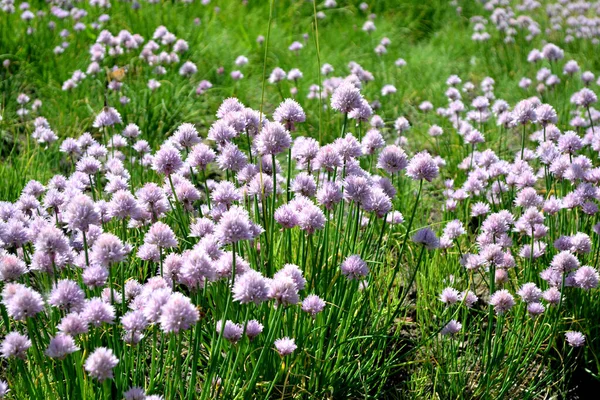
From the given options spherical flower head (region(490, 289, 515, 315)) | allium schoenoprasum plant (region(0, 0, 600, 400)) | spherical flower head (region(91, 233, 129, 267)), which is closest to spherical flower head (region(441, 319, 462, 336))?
allium schoenoprasum plant (region(0, 0, 600, 400))

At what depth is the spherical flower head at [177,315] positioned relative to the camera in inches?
64.0

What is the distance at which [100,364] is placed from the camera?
163cm

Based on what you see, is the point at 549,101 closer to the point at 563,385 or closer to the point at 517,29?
the point at 517,29

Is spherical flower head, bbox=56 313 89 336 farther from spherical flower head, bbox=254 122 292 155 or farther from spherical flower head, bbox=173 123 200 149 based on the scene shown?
spherical flower head, bbox=173 123 200 149

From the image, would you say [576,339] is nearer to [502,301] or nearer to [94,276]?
[502,301]

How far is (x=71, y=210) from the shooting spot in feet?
6.36

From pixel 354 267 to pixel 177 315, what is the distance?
2.27 ft

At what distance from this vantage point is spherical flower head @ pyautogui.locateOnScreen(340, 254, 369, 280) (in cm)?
214

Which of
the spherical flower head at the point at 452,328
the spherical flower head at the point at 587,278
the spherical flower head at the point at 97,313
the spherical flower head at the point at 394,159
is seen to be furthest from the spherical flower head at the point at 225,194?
the spherical flower head at the point at 587,278

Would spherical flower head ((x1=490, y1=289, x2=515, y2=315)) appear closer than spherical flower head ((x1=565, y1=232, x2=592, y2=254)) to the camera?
Yes

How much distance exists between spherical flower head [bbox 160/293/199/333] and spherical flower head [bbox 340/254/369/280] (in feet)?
2.11

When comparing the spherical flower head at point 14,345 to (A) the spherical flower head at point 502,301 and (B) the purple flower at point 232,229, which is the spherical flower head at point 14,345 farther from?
(A) the spherical flower head at point 502,301

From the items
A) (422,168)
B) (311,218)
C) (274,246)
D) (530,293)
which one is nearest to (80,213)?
(311,218)

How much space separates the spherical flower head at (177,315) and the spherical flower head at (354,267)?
0.64m
